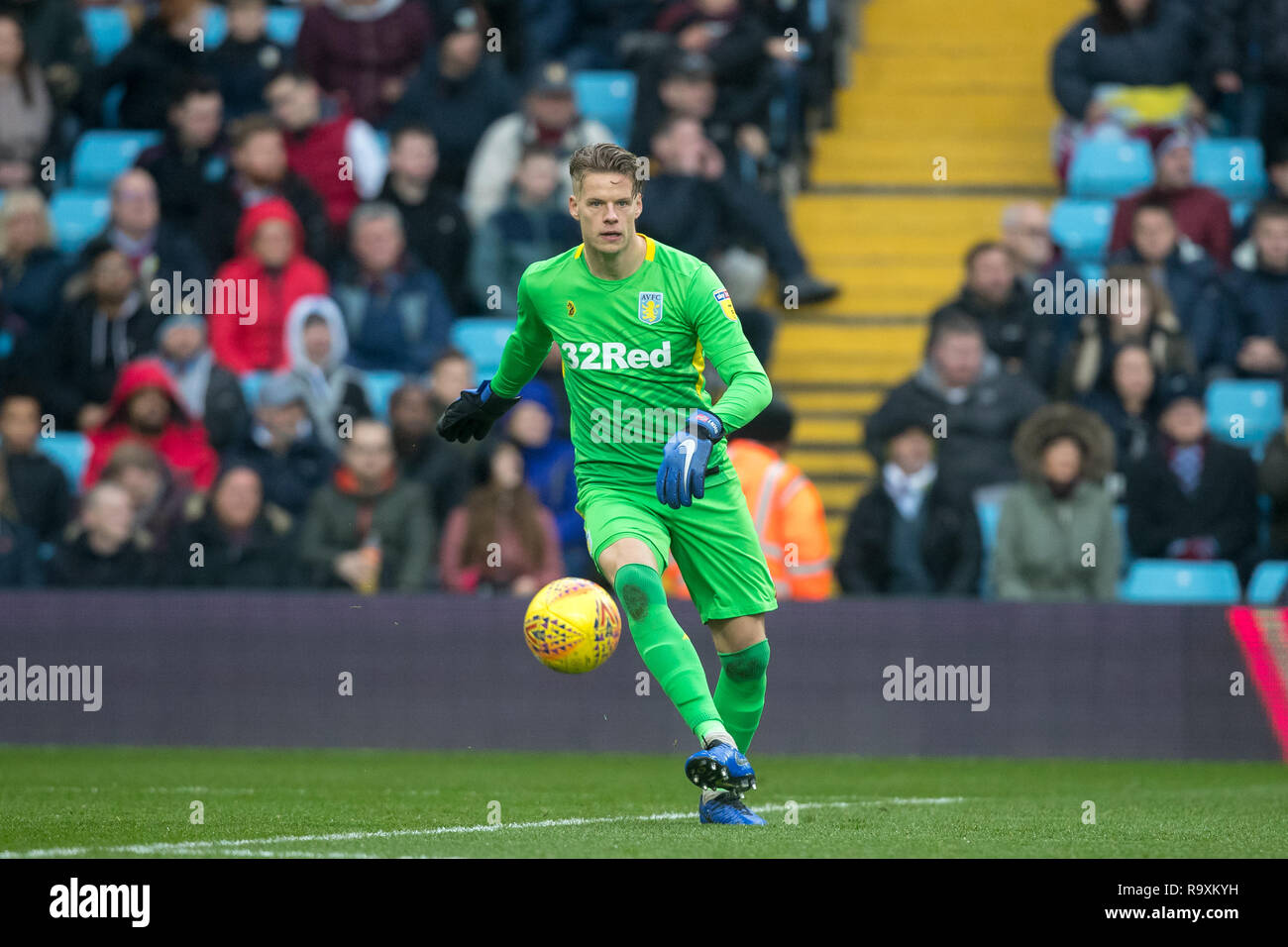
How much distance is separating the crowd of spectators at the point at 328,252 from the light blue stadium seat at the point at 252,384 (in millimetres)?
21

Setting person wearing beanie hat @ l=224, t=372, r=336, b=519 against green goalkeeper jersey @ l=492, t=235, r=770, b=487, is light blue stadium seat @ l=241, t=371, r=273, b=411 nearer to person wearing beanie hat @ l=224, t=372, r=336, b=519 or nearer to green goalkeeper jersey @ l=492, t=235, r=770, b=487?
person wearing beanie hat @ l=224, t=372, r=336, b=519

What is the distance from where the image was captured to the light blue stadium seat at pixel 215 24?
16.0 m

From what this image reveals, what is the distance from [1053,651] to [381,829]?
550cm

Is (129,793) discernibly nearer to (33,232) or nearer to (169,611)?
(169,611)

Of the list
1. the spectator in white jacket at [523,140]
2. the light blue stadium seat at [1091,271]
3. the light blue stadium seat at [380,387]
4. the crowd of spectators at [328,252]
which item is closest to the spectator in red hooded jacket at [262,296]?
the crowd of spectators at [328,252]

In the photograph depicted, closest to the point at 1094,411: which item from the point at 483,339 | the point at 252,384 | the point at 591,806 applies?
the point at 483,339

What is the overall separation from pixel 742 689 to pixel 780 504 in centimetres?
365

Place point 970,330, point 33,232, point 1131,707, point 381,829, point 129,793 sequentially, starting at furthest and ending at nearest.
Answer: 1. point 33,232
2. point 970,330
3. point 1131,707
4. point 129,793
5. point 381,829

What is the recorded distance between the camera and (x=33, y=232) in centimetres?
1427

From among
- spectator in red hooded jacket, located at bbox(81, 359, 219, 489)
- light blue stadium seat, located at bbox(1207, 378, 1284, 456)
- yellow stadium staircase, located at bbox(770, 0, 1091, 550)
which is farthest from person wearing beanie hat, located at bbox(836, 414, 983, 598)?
spectator in red hooded jacket, located at bbox(81, 359, 219, 489)

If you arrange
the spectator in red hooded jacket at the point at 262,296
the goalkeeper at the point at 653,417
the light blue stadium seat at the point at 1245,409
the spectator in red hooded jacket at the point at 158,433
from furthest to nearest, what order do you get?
the spectator in red hooded jacket at the point at 262,296, the light blue stadium seat at the point at 1245,409, the spectator in red hooded jacket at the point at 158,433, the goalkeeper at the point at 653,417

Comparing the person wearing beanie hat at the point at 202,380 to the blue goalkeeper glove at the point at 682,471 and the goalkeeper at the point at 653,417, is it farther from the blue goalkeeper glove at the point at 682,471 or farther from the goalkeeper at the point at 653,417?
the blue goalkeeper glove at the point at 682,471

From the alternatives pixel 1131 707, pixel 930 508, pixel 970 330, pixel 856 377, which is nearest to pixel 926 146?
pixel 856 377

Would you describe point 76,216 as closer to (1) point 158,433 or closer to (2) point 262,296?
(2) point 262,296
